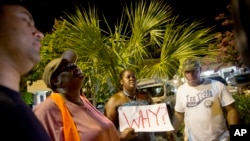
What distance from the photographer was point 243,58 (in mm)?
975

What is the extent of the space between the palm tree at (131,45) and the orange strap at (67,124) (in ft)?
12.4

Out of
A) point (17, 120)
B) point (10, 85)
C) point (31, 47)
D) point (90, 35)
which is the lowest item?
point (17, 120)

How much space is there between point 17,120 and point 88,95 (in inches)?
223

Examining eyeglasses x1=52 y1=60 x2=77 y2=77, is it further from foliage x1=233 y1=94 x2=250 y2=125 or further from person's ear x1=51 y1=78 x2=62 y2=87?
foliage x1=233 y1=94 x2=250 y2=125

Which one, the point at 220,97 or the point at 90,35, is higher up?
the point at 90,35

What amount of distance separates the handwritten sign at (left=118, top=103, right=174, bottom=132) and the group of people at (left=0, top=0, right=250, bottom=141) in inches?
2.6

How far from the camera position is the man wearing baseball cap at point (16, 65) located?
1.28m

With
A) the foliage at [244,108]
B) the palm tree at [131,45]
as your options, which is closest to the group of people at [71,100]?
the palm tree at [131,45]

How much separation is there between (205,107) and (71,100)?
2.06 meters

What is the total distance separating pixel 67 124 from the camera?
2430 mm

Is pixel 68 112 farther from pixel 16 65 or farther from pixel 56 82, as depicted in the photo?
pixel 16 65

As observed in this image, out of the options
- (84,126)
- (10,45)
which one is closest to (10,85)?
(10,45)

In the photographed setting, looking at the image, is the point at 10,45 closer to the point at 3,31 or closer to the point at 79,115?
the point at 3,31

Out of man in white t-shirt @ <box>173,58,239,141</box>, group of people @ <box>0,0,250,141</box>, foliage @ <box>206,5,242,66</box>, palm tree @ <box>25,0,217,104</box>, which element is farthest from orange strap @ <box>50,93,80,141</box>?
foliage @ <box>206,5,242,66</box>
